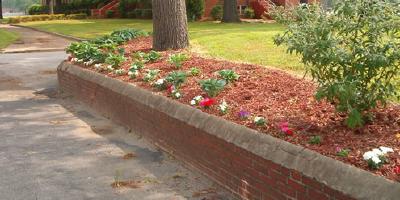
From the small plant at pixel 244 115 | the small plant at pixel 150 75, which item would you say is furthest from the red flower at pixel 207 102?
the small plant at pixel 150 75

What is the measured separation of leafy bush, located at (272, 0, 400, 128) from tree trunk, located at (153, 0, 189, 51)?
6.42m

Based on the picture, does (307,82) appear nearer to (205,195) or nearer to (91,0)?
(205,195)

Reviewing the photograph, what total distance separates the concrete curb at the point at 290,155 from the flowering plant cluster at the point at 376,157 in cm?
15

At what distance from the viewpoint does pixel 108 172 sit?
6.38 meters

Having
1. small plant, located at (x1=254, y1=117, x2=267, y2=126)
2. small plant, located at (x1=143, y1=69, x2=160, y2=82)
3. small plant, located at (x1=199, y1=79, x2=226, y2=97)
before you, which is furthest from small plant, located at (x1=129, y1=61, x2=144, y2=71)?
small plant, located at (x1=254, y1=117, x2=267, y2=126)

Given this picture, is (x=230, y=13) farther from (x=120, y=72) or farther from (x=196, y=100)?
(x=196, y=100)

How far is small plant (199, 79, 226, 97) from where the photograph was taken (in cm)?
685

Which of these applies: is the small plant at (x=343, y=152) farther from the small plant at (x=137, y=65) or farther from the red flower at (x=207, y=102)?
the small plant at (x=137, y=65)

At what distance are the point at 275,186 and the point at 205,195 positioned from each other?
41.1 inches

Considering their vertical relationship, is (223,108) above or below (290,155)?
above

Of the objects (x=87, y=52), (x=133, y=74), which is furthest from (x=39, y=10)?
(x=133, y=74)

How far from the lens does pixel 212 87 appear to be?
6.88m

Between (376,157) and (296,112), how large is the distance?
172 centimetres

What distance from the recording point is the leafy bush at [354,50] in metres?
4.64
